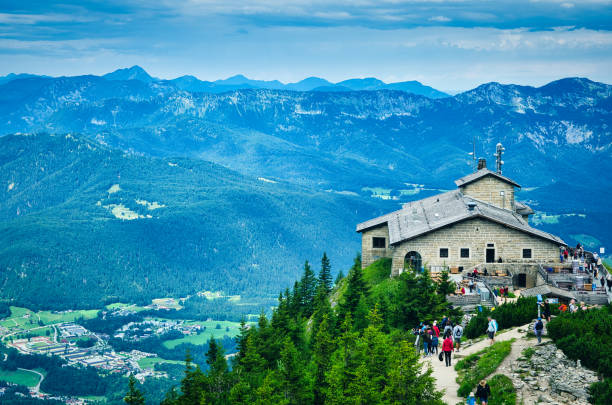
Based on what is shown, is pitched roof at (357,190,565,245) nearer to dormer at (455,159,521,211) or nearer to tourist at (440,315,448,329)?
dormer at (455,159,521,211)

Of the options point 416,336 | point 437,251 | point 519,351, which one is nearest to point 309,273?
point 437,251

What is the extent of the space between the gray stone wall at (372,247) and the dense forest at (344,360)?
51.6ft

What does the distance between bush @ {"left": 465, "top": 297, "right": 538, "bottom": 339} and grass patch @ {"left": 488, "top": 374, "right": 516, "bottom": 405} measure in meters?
9.81

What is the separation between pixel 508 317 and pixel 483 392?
537 inches

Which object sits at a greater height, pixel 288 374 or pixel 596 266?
pixel 596 266

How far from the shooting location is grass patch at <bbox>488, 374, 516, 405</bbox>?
40.2 meters

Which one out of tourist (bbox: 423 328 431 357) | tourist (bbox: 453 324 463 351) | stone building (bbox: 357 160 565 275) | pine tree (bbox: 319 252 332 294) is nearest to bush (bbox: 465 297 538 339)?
tourist (bbox: 453 324 463 351)

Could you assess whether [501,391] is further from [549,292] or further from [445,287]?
[445,287]

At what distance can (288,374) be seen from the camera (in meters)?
49.3

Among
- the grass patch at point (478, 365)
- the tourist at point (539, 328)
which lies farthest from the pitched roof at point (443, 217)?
the tourist at point (539, 328)

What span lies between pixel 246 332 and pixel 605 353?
38.6 meters

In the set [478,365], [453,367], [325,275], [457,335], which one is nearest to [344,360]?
[453,367]

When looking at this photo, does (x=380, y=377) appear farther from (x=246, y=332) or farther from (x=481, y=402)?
(x=246, y=332)

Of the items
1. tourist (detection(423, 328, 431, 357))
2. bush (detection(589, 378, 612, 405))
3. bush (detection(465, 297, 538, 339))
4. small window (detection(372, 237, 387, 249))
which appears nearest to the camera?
bush (detection(589, 378, 612, 405))
